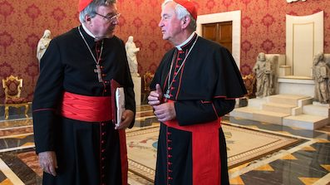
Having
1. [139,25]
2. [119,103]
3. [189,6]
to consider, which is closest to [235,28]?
[139,25]

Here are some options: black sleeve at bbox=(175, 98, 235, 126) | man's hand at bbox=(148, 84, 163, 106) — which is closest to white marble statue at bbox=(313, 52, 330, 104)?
black sleeve at bbox=(175, 98, 235, 126)

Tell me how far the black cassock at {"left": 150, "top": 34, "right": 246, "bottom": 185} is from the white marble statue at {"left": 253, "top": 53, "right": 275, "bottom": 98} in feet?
22.3

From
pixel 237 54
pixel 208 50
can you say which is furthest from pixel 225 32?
pixel 208 50

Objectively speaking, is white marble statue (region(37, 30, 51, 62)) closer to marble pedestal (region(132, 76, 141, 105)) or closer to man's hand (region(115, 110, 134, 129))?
marble pedestal (region(132, 76, 141, 105))

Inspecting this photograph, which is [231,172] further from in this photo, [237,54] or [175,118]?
[237,54]

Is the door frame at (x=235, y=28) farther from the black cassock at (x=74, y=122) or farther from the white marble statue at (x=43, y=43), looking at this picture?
the black cassock at (x=74, y=122)

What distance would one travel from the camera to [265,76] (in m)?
8.45

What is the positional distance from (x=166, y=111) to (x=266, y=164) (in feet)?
9.16

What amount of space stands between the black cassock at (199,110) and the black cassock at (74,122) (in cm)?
39

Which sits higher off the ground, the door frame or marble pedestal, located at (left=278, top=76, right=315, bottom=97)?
the door frame

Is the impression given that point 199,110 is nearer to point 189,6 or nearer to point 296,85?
point 189,6

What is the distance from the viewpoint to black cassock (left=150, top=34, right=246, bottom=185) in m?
1.82

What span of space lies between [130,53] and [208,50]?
7632 mm

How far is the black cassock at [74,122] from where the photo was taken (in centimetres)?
182
